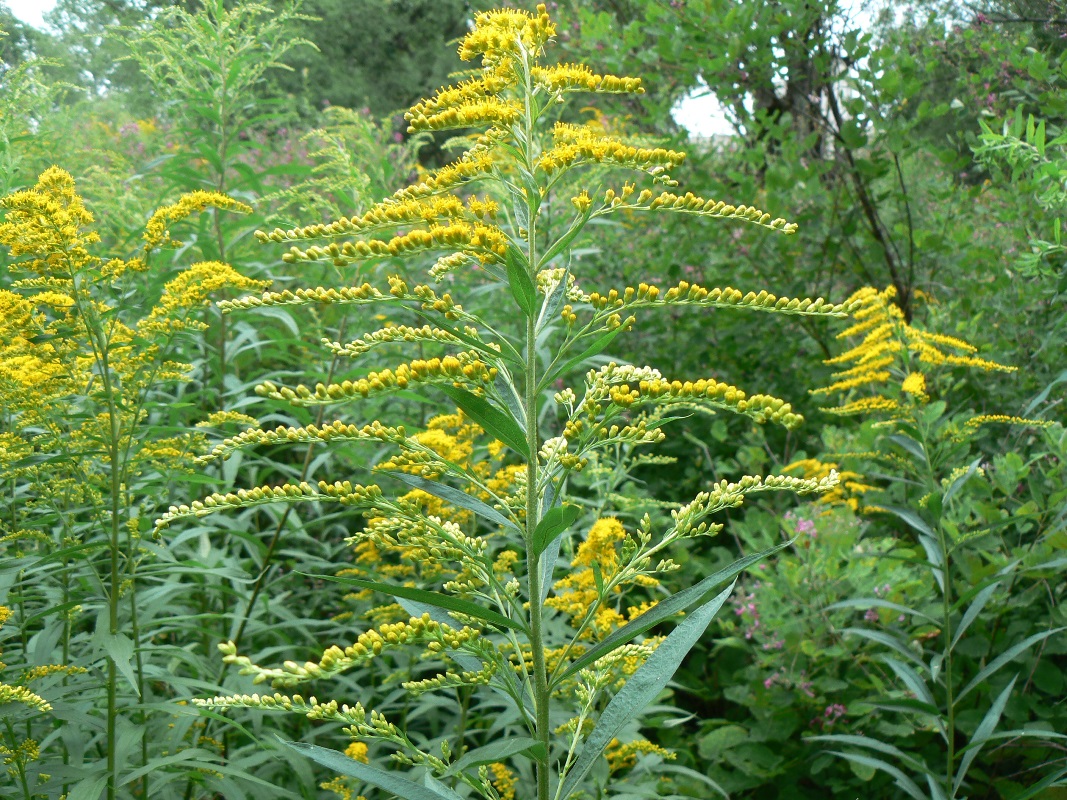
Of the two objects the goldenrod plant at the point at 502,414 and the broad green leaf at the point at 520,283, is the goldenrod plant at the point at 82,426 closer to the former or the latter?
the goldenrod plant at the point at 502,414

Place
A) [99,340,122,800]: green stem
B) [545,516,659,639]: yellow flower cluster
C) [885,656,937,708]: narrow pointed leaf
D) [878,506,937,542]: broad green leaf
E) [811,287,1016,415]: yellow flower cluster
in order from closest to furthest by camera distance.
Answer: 1. [99,340,122,800]: green stem
2. [545,516,659,639]: yellow flower cluster
3. [885,656,937,708]: narrow pointed leaf
4. [878,506,937,542]: broad green leaf
5. [811,287,1016,415]: yellow flower cluster

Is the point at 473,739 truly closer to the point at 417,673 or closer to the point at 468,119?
the point at 417,673

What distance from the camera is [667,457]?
2619 millimetres

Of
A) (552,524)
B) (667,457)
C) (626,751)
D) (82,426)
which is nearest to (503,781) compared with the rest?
(626,751)

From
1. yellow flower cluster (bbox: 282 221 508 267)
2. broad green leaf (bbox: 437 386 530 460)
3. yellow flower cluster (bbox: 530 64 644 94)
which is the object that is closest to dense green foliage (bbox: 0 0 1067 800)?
yellow flower cluster (bbox: 282 221 508 267)

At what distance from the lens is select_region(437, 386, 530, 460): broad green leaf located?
4.63 ft

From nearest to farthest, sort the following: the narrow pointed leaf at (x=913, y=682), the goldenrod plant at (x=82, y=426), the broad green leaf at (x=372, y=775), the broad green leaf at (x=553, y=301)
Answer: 1. the broad green leaf at (x=372, y=775)
2. the broad green leaf at (x=553, y=301)
3. the goldenrod plant at (x=82, y=426)
4. the narrow pointed leaf at (x=913, y=682)

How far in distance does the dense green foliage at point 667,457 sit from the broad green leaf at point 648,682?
182 mm

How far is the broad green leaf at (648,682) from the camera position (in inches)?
54.6

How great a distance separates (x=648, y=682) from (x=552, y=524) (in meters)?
0.32

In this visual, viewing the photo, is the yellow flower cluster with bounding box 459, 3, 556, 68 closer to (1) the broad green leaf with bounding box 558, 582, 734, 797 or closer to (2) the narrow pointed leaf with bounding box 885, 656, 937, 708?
(1) the broad green leaf with bounding box 558, 582, 734, 797

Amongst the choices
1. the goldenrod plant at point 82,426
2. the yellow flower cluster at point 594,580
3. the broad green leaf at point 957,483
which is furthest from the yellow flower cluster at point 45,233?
the broad green leaf at point 957,483

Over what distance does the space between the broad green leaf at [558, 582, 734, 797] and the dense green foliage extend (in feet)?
0.60

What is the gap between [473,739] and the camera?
3055 millimetres
